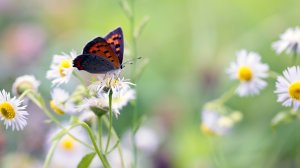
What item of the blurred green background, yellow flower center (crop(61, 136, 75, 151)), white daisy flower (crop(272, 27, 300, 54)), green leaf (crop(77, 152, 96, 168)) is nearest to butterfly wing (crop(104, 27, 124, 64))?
green leaf (crop(77, 152, 96, 168))

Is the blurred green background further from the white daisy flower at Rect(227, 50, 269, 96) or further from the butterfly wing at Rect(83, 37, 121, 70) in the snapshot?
the butterfly wing at Rect(83, 37, 121, 70)

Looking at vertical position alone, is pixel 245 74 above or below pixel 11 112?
above

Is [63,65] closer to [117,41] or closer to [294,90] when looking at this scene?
[117,41]

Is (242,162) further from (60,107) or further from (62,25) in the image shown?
(62,25)

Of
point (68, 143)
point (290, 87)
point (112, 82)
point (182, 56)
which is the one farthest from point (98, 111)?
point (182, 56)

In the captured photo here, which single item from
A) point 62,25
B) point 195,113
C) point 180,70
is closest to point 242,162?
point 195,113

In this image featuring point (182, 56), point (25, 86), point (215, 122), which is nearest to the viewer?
point (25, 86)

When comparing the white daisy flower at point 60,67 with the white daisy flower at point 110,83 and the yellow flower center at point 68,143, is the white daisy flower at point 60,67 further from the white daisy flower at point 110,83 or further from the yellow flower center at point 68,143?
the yellow flower center at point 68,143
